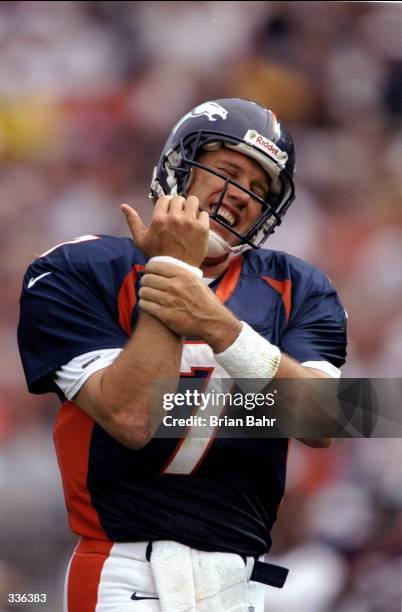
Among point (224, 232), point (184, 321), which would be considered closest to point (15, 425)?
point (224, 232)

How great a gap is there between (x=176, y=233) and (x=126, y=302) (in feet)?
0.71

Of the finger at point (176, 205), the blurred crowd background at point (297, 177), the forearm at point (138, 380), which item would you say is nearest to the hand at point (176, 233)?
the finger at point (176, 205)

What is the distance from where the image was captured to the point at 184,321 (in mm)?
1621

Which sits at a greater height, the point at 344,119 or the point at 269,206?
the point at 344,119

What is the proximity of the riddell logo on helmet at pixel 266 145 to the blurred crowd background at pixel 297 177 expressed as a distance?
1003 mm

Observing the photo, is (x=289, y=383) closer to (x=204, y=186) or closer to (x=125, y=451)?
(x=125, y=451)

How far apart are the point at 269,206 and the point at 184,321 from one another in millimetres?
A: 470

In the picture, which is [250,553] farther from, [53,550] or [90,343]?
[53,550]

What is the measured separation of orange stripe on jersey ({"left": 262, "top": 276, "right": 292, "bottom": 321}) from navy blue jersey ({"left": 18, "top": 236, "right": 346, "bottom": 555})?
0.14 ft

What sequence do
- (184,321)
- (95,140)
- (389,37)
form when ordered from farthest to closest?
1. (389,37)
2. (95,140)
3. (184,321)

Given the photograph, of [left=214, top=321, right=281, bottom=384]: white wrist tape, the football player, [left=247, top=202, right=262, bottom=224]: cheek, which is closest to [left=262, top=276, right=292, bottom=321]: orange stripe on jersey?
the football player

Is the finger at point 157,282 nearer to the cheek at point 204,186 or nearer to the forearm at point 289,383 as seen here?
the forearm at point 289,383

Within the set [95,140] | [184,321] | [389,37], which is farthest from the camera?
[389,37]

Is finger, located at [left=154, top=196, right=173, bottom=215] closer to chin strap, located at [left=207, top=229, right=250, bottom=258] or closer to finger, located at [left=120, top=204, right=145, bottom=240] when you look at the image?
finger, located at [left=120, top=204, right=145, bottom=240]
